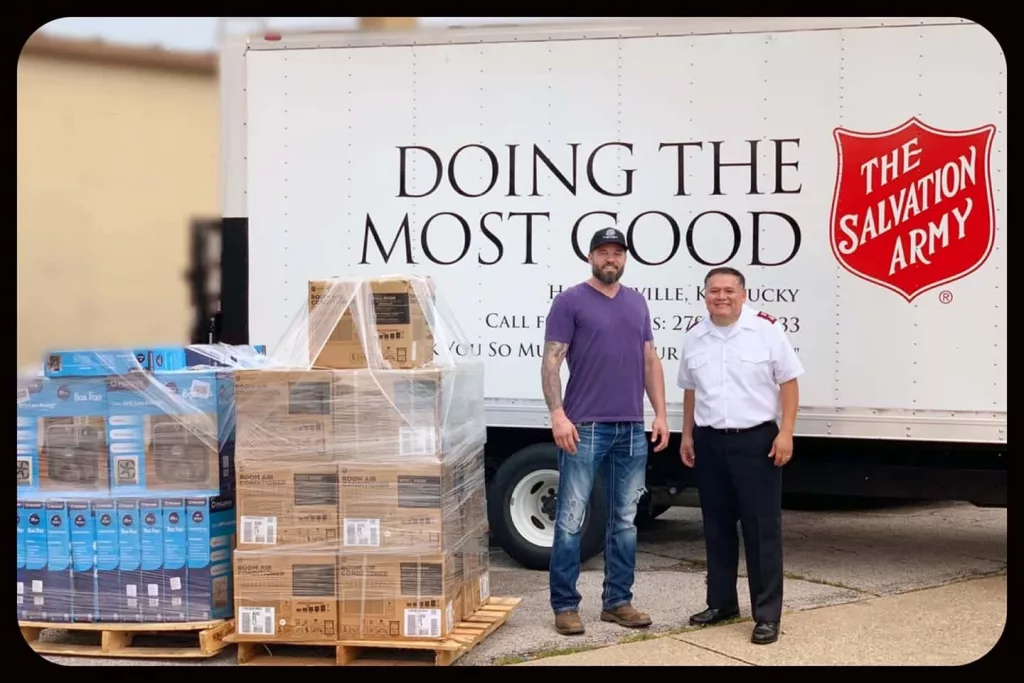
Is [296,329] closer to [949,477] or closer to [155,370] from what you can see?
[155,370]

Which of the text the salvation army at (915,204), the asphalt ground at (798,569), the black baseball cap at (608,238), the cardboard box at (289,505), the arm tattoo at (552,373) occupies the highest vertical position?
the text the salvation army at (915,204)

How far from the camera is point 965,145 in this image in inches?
241

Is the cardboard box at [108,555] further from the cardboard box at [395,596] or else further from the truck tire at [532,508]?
the truck tire at [532,508]

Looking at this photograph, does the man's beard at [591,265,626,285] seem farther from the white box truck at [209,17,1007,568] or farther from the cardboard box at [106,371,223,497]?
the cardboard box at [106,371,223,497]

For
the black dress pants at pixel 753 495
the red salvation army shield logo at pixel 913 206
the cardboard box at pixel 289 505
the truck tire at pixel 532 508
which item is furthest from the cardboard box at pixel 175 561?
the red salvation army shield logo at pixel 913 206

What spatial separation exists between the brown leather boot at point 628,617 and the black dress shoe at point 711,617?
25 centimetres

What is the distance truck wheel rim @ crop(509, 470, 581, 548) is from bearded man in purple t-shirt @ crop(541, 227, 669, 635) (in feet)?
4.56

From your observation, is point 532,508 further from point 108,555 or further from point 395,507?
point 108,555

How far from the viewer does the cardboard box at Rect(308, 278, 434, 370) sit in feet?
16.5

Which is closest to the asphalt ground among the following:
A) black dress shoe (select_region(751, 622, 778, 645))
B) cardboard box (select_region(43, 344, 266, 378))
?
black dress shoe (select_region(751, 622, 778, 645))

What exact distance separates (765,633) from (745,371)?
130cm

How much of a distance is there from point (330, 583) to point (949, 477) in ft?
12.6

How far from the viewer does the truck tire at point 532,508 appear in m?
6.83

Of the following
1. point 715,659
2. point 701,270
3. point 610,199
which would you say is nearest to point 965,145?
point 701,270
